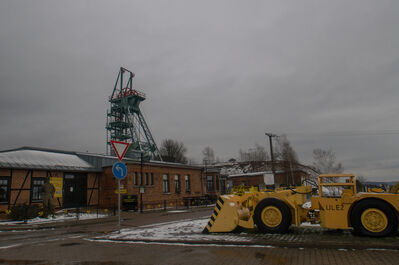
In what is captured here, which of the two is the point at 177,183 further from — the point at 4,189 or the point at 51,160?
the point at 4,189

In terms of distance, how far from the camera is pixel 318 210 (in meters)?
8.66

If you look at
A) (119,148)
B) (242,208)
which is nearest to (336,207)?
(242,208)

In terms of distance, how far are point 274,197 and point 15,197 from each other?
61.4 ft

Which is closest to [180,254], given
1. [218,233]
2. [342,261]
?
[218,233]

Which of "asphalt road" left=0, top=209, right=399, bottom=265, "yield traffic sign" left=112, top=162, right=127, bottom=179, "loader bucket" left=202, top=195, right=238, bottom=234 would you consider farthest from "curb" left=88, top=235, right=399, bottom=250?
"yield traffic sign" left=112, top=162, right=127, bottom=179

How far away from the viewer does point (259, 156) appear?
298 feet

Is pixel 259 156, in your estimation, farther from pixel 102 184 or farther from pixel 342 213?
pixel 342 213

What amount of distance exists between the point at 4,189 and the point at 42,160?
3717 mm

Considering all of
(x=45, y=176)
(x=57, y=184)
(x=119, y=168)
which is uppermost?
(x=45, y=176)

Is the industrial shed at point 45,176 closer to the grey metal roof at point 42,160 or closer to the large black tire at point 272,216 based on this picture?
the grey metal roof at point 42,160

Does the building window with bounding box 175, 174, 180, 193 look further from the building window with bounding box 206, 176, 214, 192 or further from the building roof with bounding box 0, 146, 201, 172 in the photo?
the building window with bounding box 206, 176, 214, 192

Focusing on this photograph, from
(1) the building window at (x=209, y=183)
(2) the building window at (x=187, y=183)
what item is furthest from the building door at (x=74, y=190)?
(1) the building window at (x=209, y=183)

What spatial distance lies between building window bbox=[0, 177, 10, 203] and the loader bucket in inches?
659

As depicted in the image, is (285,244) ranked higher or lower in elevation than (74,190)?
lower
